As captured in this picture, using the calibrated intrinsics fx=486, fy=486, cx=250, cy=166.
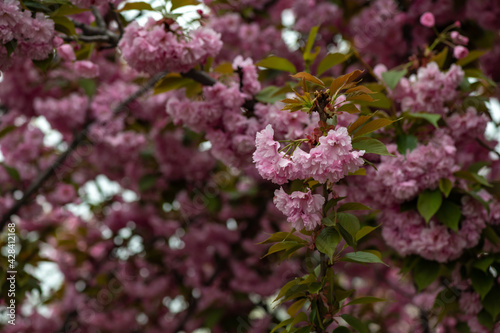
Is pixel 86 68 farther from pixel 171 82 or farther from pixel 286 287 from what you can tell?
pixel 286 287

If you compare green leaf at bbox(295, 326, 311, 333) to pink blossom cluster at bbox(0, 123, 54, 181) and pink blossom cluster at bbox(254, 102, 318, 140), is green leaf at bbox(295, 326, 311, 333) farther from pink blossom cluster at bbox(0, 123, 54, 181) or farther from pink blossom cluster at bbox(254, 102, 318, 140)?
pink blossom cluster at bbox(0, 123, 54, 181)

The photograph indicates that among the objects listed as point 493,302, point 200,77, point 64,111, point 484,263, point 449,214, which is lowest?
point 64,111

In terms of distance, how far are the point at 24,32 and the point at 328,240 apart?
114 cm

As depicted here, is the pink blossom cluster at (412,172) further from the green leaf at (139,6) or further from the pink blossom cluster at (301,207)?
the green leaf at (139,6)

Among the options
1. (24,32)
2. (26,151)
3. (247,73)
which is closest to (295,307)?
(247,73)

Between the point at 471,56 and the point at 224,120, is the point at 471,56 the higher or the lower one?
the higher one

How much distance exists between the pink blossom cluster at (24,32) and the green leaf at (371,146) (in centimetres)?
106

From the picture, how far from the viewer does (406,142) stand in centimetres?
175

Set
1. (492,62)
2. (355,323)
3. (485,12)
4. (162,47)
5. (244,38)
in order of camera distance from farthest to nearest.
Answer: (492,62) → (244,38) → (485,12) → (162,47) → (355,323)

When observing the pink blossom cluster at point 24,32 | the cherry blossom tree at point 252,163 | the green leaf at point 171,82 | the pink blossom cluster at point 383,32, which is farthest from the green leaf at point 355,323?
the pink blossom cluster at point 383,32

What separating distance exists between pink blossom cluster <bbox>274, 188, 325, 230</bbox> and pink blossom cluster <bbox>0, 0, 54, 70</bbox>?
3.15 ft

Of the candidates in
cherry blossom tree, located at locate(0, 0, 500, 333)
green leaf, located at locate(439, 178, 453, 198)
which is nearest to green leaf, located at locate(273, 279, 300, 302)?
cherry blossom tree, located at locate(0, 0, 500, 333)

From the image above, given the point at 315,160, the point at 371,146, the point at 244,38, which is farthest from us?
the point at 244,38

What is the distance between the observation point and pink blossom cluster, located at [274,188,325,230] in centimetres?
122
